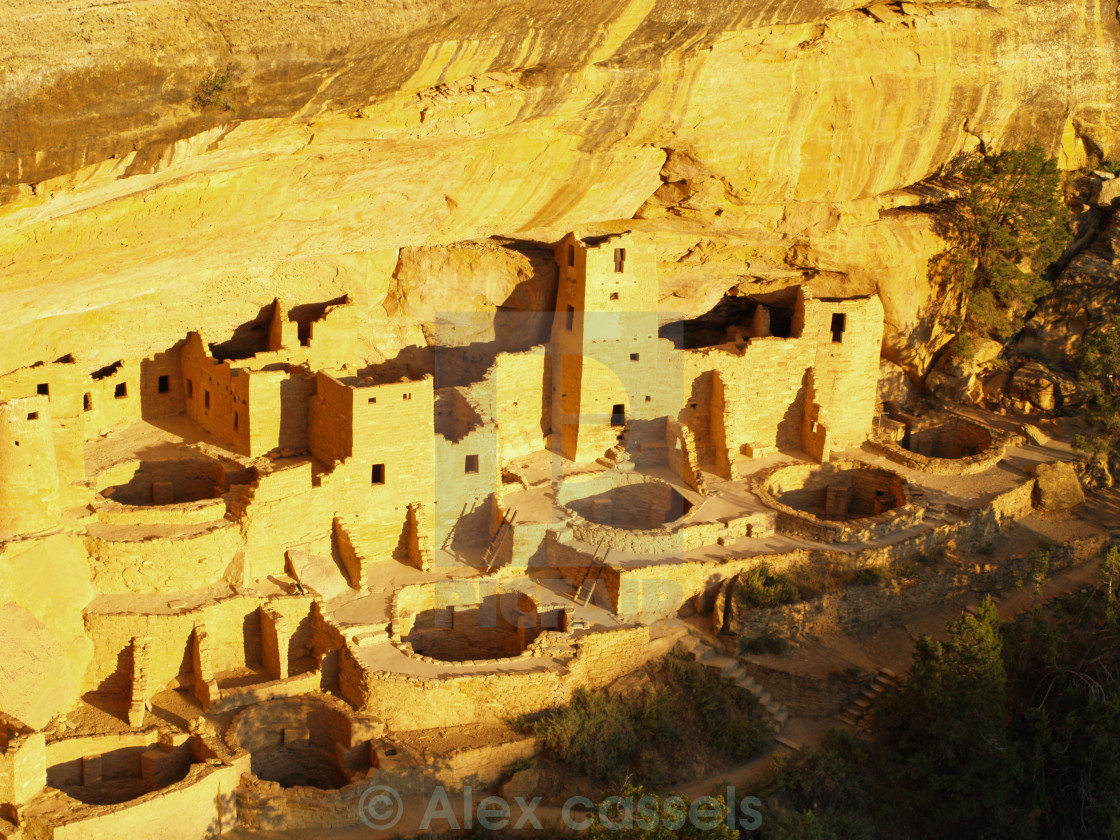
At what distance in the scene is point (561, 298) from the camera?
22719mm

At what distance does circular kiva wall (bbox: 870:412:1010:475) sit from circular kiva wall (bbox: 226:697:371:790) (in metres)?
11.1

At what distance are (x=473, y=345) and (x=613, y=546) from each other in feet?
15.4

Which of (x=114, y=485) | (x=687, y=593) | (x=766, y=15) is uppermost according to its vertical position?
(x=766, y=15)

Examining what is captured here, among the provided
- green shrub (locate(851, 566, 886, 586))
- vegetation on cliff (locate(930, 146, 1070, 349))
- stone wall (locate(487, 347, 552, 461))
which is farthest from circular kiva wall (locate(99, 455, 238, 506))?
vegetation on cliff (locate(930, 146, 1070, 349))

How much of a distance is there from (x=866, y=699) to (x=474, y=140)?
967 cm

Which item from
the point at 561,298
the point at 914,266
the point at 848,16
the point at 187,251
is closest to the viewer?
the point at 187,251

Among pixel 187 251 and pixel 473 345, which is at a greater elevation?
pixel 187 251

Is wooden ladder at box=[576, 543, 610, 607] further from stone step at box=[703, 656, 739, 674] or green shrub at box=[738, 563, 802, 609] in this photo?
green shrub at box=[738, 563, 802, 609]

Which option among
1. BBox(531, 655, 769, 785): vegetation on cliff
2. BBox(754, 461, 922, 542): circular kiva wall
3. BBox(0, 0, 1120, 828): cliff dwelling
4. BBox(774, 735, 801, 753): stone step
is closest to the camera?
BBox(0, 0, 1120, 828): cliff dwelling

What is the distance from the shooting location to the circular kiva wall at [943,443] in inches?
936

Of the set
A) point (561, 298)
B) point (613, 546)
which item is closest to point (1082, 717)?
point (613, 546)

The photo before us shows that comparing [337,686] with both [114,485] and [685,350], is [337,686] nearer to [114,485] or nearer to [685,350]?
[114,485]

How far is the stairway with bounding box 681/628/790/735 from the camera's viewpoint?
19.5 meters

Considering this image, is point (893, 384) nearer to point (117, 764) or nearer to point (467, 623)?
point (467, 623)
